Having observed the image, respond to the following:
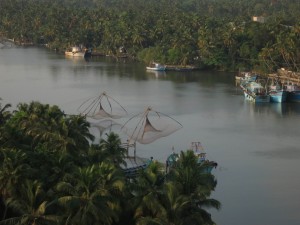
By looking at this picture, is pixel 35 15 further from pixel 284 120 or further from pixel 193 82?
pixel 284 120

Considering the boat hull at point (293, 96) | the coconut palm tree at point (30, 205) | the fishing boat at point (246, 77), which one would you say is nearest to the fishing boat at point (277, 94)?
the boat hull at point (293, 96)

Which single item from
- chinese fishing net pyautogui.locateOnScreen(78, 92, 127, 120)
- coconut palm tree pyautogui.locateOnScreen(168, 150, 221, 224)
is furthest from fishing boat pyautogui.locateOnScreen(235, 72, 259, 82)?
coconut palm tree pyautogui.locateOnScreen(168, 150, 221, 224)

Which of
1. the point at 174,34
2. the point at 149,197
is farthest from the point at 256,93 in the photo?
the point at 149,197

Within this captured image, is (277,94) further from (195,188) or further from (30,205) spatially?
(30,205)

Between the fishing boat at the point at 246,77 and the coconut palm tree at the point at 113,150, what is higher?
the fishing boat at the point at 246,77

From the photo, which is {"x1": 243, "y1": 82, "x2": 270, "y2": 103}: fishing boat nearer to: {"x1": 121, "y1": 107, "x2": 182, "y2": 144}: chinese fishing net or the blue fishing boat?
the blue fishing boat

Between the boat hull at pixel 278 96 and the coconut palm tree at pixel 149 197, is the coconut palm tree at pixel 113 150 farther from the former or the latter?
the boat hull at pixel 278 96
